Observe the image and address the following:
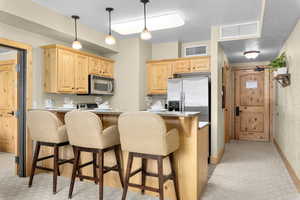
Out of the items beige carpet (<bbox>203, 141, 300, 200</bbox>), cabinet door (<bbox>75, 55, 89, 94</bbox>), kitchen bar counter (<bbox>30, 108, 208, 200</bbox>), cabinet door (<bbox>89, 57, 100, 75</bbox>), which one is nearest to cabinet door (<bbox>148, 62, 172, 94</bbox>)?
cabinet door (<bbox>89, 57, 100, 75</bbox>)

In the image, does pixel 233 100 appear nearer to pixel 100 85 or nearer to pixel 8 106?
pixel 100 85

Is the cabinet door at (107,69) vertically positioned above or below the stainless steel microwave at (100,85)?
above

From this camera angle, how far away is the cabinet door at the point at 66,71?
142 inches

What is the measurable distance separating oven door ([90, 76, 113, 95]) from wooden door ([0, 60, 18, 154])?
2116mm

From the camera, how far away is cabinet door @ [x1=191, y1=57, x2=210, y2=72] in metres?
4.46

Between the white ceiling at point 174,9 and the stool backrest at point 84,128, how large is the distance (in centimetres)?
169

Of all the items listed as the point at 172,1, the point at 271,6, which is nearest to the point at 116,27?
the point at 172,1

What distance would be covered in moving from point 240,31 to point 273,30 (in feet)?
1.88

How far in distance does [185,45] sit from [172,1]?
7.00 feet

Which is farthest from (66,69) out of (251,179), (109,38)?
(251,179)

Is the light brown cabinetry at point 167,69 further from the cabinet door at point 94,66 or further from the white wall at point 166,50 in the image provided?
the cabinet door at point 94,66

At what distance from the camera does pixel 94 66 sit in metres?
4.38

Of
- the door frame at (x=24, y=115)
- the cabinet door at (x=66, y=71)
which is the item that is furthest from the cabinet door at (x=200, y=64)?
the door frame at (x=24, y=115)

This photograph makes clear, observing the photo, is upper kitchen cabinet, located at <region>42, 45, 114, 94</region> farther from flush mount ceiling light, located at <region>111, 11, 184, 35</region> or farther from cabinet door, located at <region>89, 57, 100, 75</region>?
flush mount ceiling light, located at <region>111, 11, 184, 35</region>
